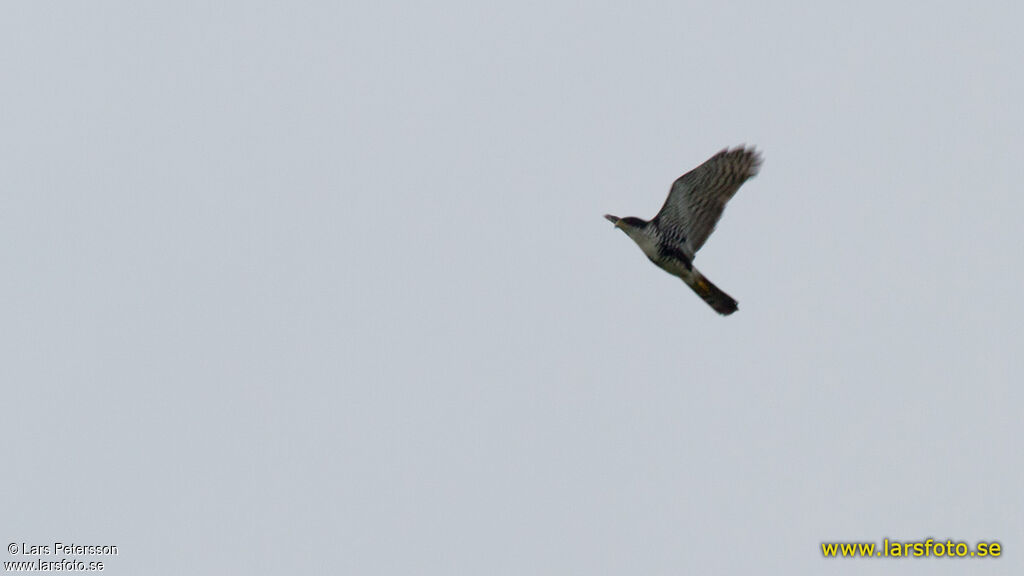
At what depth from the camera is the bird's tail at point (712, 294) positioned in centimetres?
1695

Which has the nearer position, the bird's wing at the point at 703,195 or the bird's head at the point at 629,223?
the bird's wing at the point at 703,195

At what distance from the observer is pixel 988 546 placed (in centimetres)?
1752

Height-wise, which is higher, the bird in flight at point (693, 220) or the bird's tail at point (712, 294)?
the bird in flight at point (693, 220)

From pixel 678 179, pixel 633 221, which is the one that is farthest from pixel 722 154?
pixel 633 221

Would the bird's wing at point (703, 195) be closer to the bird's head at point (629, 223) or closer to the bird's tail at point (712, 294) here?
the bird's head at point (629, 223)

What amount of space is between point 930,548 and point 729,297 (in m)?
4.40

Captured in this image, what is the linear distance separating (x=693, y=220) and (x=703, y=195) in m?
0.46

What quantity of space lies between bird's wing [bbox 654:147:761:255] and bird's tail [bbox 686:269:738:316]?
48 centimetres

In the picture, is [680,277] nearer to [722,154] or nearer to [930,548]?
[722,154]

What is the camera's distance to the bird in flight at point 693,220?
15.8 m

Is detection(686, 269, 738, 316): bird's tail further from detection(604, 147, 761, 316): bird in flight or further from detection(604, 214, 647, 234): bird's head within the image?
detection(604, 214, 647, 234): bird's head

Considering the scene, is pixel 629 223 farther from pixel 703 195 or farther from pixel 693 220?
pixel 703 195

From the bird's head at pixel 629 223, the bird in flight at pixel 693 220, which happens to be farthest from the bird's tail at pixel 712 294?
the bird's head at pixel 629 223

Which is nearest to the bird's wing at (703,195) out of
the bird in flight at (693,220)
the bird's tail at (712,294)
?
the bird in flight at (693,220)
